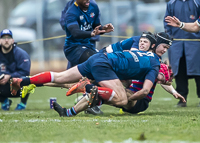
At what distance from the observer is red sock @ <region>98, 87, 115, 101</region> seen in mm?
5186

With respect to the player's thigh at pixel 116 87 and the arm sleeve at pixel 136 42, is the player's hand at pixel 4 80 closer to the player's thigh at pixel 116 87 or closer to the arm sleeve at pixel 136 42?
the arm sleeve at pixel 136 42

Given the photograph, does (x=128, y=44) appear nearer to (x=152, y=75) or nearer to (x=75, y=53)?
(x=75, y=53)

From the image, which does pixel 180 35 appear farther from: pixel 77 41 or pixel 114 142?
pixel 114 142

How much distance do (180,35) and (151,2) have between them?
32.4 feet

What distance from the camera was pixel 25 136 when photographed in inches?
149

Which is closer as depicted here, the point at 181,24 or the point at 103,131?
the point at 103,131

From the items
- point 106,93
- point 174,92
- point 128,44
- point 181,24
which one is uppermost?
point 181,24

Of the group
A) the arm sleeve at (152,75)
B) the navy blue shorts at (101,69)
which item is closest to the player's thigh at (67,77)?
the navy blue shorts at (101,69)

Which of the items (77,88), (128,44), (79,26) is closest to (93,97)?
(77,88)

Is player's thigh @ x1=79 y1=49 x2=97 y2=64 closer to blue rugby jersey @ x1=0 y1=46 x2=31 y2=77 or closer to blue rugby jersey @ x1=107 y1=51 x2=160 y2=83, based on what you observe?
blue rugby jersey @ x1=107 y1=51 x2=160 y2=83

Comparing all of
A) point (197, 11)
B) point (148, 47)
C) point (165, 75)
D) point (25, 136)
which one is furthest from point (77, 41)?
point (25, 136)

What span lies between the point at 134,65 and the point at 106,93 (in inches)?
23.6

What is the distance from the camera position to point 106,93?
522 cm

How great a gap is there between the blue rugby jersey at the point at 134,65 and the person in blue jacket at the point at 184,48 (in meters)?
2.62
